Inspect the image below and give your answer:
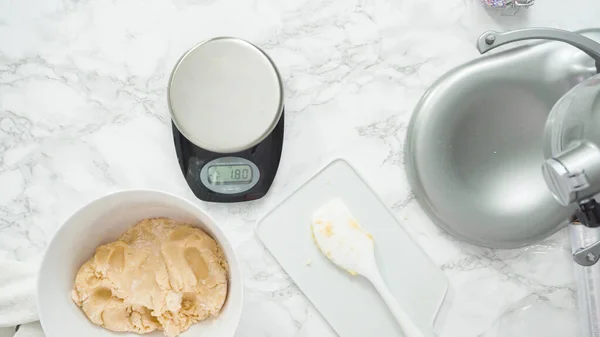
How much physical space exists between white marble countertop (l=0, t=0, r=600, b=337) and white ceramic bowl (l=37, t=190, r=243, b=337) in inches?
4.3

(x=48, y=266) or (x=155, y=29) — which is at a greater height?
(x=155, y=29)

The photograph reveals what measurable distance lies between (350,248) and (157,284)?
26cm

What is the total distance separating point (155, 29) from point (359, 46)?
11.3 inches

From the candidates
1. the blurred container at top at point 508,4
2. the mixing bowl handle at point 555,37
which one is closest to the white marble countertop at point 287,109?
the blurred container at top at point 508,4

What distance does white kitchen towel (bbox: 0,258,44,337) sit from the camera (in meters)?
0.74

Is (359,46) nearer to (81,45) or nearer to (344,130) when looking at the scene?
(344,130)

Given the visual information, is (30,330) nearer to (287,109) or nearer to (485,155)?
(287,109)

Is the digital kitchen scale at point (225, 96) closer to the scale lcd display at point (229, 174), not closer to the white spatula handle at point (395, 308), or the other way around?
the scale lcd display at point (229, 174)

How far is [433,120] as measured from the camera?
30.8 inches

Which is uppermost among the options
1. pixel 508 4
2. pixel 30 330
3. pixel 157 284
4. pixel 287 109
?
pixel 508 4

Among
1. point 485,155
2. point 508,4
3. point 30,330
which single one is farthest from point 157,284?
point 508,4

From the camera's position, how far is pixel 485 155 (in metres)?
0.79

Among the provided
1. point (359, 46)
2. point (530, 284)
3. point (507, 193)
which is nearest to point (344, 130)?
point (359, 46)

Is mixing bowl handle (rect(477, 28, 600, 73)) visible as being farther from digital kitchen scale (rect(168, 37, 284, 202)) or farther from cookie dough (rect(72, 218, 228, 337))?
cookie dough (rect(72, 218, 228, 337))
